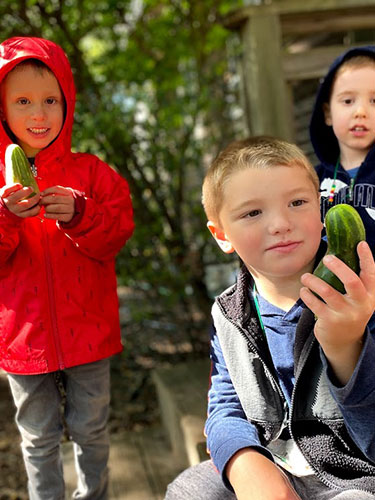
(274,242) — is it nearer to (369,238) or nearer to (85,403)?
(369,238)

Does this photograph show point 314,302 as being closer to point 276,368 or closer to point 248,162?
point 276,368

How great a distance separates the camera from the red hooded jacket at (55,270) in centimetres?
255

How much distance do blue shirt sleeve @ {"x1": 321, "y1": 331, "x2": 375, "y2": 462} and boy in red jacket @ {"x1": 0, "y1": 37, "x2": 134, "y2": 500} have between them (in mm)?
1249

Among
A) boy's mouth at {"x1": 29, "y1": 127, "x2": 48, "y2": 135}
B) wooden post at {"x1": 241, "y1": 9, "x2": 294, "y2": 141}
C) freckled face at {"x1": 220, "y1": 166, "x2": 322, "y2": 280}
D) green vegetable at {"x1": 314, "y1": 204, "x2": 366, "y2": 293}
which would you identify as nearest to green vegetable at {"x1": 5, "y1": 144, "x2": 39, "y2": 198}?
boy's mouth at {"x1": 29, "y1": 127, "x2": 48, "y2": 135}

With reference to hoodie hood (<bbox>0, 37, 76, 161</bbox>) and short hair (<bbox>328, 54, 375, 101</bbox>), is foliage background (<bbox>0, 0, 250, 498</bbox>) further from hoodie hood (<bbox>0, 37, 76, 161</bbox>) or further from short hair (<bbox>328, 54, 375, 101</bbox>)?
short hair (<bbox>328, 54, 375, 101</bbox>)

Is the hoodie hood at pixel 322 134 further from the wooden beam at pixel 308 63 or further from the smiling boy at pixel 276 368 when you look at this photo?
the wooden beam at pixel 308 63

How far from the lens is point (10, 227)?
7.83 feet

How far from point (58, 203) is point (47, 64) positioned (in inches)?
24.7

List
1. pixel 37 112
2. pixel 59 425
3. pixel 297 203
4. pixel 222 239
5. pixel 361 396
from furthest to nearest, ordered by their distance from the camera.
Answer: pixel 59 425, pixel 37 112, pixel 222 239, pixel 297 203, pixel 361 396

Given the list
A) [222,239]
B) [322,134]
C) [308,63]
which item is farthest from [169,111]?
[222,239]

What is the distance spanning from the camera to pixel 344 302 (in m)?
1.57

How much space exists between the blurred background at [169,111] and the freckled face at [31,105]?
1785 millimetres

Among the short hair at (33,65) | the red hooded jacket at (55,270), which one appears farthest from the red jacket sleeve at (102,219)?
the short hair at (33,65)

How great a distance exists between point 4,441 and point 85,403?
2.57 metres
